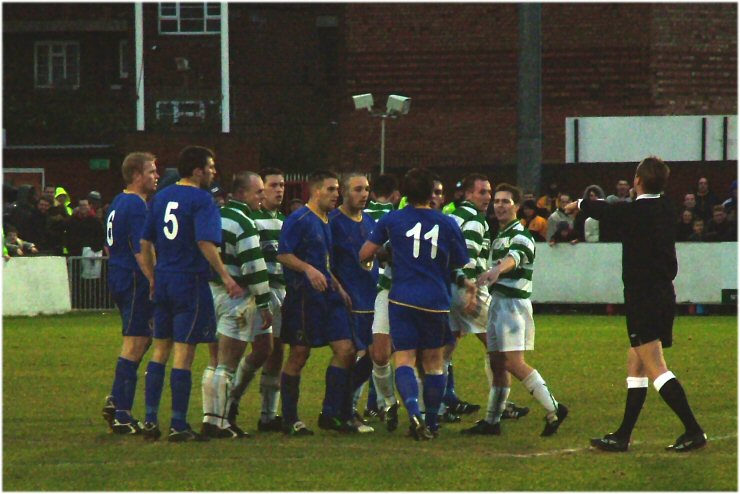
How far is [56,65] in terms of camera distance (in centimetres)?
5444

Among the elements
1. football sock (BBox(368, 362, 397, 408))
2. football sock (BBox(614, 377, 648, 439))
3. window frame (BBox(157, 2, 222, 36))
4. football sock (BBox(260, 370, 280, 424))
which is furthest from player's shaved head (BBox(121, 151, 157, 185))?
window frame (BBox(157, 2, 222, 36))

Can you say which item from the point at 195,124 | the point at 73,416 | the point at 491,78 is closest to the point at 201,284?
the point at 73,416

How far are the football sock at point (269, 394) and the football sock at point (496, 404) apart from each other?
1.60 metres

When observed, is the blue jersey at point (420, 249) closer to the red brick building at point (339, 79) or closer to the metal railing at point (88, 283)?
the metal railing at point (88, 283)

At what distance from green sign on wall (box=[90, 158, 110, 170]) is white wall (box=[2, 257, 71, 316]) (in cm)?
2241

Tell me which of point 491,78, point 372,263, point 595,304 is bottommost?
point 595,304

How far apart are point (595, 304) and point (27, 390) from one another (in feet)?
42.5

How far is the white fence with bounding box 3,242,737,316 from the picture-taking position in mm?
24562

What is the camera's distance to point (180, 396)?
35.6 ft

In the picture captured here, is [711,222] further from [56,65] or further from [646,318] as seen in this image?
[56,65]

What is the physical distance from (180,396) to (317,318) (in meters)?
1.18

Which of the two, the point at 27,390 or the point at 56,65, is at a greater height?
the point at 56,65

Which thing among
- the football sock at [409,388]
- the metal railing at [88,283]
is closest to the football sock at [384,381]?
the football sock at [409,388]

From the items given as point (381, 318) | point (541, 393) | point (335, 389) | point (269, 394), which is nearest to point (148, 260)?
point (269, 394)
